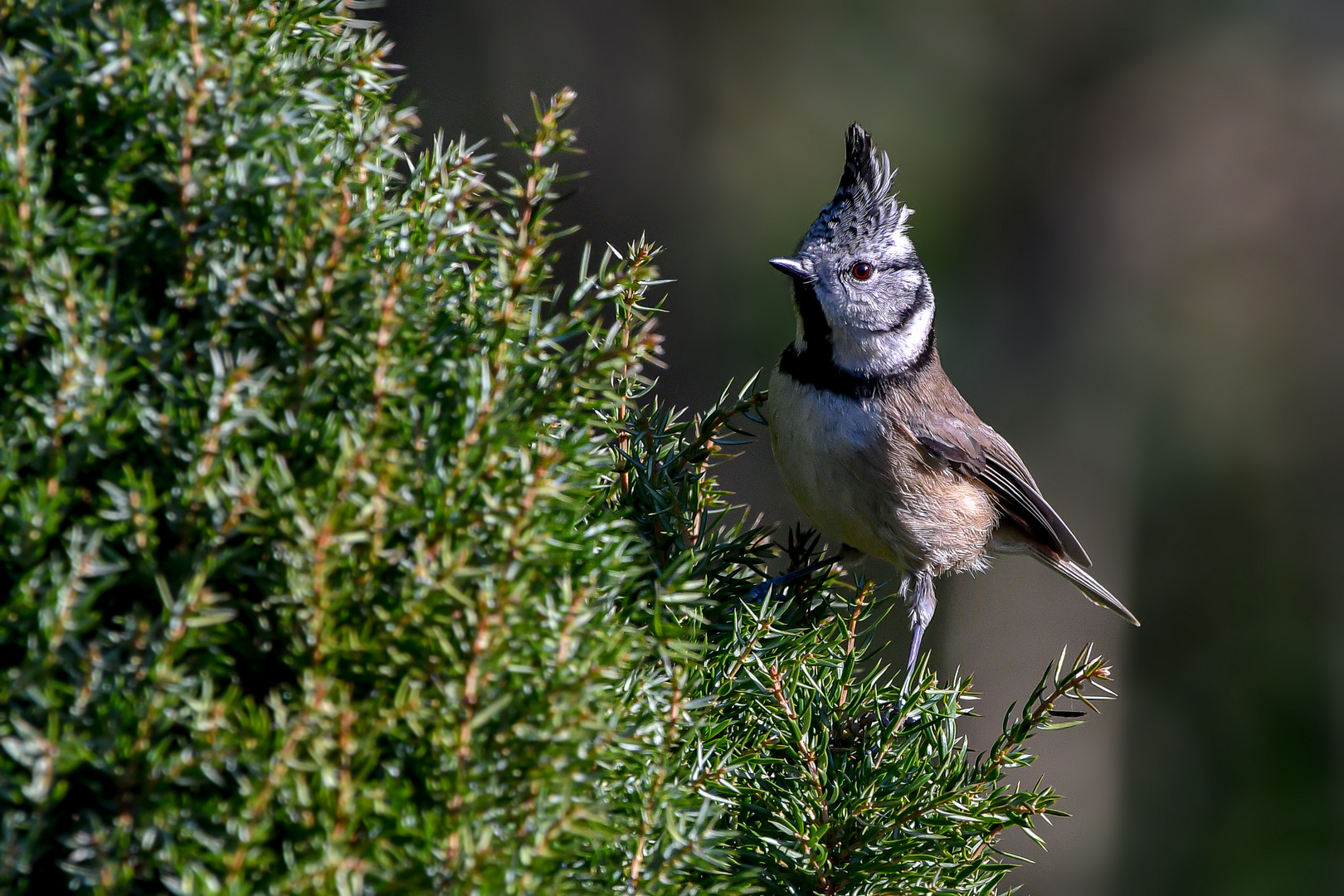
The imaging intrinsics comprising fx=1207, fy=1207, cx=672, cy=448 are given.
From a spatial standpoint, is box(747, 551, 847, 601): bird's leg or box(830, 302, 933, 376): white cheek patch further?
box(830, 302, 933, 376): white cheek patch

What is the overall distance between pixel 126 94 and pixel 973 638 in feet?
21.4

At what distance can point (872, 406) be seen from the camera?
10.5ft

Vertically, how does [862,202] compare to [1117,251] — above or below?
below

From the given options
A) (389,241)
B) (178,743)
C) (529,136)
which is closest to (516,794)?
(178,743)

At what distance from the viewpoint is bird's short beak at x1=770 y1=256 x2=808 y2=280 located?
314cm

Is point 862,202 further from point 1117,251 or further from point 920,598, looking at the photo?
point 1117,251

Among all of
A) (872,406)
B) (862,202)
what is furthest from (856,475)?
(862,202)

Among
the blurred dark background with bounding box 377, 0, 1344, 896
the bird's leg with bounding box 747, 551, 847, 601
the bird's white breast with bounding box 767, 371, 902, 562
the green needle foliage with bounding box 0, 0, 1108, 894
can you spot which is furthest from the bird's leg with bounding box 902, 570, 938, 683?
the blurred dark background with bounding box 377, 0, 1344, 896

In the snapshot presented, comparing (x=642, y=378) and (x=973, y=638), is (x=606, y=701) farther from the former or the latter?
(x=973, y=638)

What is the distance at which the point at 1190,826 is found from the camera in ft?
26.1

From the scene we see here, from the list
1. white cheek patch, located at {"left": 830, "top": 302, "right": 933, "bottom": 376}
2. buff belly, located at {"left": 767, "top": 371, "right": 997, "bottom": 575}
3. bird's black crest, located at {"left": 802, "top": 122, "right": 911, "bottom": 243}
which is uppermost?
bird's black crest, located at {"left": 802, "top": 122, "right": 911, "bottom": 243}

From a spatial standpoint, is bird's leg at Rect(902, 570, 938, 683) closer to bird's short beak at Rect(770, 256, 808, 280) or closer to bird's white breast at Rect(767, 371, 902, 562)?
bird's white breast at Rect(767, 371, 902, 562)

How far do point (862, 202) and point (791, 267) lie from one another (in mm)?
243

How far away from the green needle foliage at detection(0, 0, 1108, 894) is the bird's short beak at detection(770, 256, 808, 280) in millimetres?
1860
